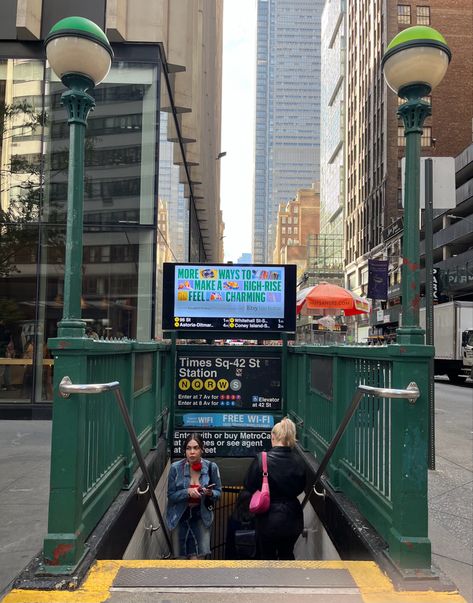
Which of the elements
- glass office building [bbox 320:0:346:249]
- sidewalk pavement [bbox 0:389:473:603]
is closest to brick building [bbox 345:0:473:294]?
glass office building [bbox 320:0:346:249]

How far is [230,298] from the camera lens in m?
8.27

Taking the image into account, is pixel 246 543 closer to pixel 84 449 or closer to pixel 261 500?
pixel 261 500

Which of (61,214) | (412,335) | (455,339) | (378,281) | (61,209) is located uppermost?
(61,209)

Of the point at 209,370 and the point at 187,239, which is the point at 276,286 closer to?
the point at 209,370

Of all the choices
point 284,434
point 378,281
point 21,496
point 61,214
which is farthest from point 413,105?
point 378,281

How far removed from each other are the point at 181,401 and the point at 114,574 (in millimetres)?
4995

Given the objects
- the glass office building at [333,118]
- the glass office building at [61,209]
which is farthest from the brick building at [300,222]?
the glass office building at [61,209]

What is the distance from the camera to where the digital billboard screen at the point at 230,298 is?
324 inches

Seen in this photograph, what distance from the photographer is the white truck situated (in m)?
24.8

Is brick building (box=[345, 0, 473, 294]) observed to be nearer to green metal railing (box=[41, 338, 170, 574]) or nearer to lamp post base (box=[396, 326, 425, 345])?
green metal railing (box=[41, 338, 170, 574])

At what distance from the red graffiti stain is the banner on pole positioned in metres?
13.0

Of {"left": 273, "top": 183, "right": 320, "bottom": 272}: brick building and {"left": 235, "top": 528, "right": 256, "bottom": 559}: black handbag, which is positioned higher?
{"left": 273, "top": 183, "right": 320, "bottom": 272}: brick building

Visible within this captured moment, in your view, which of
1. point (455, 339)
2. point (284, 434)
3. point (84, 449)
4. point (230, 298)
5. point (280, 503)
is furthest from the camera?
point (455, 339)

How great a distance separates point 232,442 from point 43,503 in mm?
3177
